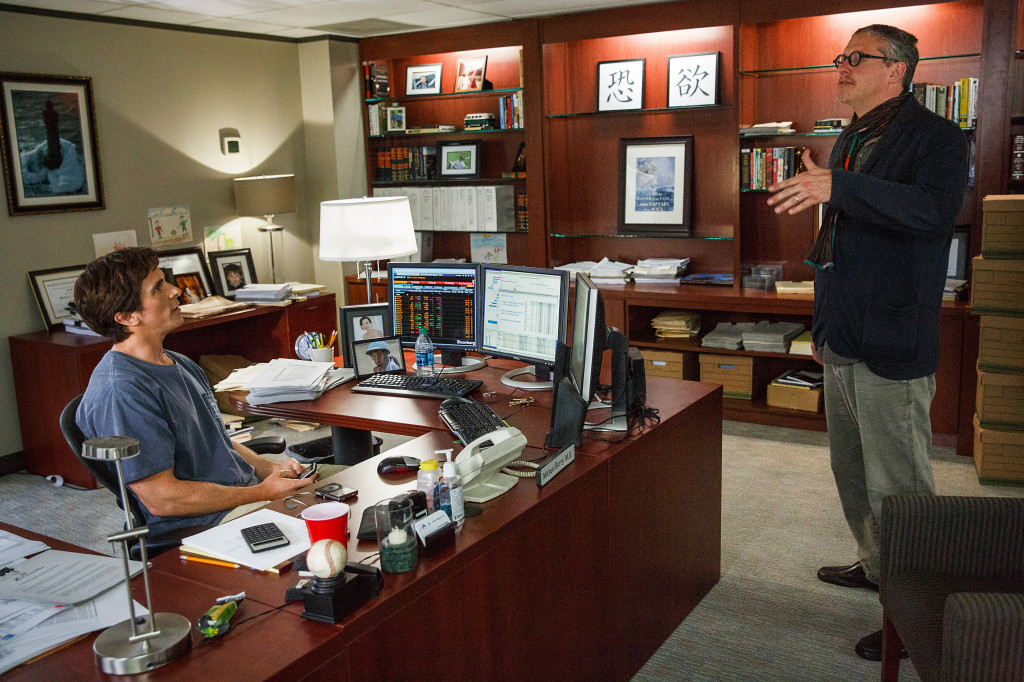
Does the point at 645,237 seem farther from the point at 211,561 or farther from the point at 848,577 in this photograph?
the point at 211,561

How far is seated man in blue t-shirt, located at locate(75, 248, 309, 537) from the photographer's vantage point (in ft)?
7.23

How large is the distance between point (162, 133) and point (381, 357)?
2.97 meters

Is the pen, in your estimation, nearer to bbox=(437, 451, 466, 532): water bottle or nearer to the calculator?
the calculator

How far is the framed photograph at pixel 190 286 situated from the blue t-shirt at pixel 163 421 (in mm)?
3057

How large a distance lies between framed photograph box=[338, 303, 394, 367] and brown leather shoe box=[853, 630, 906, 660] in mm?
2014

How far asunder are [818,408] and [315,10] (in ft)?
12.0

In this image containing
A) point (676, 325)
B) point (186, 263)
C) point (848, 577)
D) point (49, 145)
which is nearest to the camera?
point (848, 577)

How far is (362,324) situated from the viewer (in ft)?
11.4

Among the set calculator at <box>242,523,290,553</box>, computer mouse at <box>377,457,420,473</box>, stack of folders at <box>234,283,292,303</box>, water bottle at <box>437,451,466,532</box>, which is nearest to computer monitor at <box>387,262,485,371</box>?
computer mouse at <box>377,457,420,473</box>

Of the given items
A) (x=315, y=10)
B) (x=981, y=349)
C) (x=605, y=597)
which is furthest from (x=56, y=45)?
(x=981, y=349)

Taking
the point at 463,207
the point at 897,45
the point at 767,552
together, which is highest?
the point at 897,45

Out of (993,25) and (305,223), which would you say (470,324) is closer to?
(993,25)

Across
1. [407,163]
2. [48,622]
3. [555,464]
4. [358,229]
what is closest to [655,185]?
[407,163]

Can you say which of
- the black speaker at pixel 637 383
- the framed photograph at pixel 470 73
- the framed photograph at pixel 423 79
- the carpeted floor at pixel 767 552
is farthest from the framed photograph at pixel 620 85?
the black speaker at pixel 637 383
